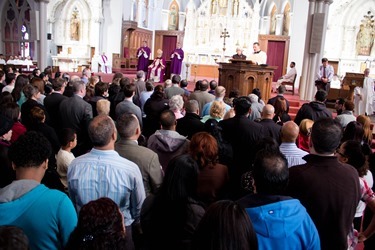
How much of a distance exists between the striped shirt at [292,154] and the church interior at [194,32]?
1252 cm

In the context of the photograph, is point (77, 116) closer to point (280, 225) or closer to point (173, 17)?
point (280, 225)

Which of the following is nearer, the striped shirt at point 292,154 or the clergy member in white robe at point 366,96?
the striped shirt at point 292,154

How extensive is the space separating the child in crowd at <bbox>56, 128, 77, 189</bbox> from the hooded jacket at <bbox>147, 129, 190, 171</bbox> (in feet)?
2.81

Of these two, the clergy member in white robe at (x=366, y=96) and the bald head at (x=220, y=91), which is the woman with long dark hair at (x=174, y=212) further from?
the clergy member in white robe at (x=366, y=96)

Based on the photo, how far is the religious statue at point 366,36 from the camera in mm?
16656

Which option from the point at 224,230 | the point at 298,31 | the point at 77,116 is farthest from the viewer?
the point at 298,31

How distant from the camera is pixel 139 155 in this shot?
10.0ft

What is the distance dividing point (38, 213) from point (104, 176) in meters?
0.76

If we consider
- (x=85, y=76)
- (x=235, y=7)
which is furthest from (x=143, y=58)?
(x=235, y=7)

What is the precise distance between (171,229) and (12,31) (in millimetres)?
24076

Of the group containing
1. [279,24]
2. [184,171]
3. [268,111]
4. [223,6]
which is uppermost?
[223,6]

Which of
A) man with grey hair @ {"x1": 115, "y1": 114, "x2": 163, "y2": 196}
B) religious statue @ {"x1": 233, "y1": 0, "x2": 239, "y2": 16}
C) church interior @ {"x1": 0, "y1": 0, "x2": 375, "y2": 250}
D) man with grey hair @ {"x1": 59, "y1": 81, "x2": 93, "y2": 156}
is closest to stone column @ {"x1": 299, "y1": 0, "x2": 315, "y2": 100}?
church interior @ {"x1": 0, "y1": 0, "x2": 375, "y2": 250}

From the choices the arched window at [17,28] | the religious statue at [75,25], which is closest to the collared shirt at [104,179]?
the religious statue at [75,25]

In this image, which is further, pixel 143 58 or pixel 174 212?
pixel 143 58
